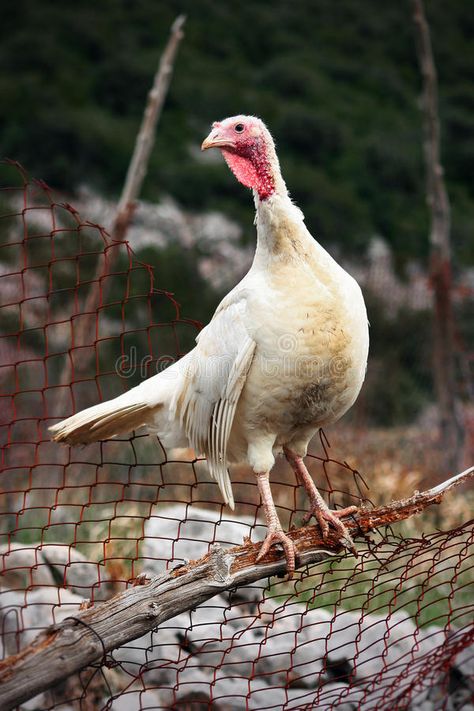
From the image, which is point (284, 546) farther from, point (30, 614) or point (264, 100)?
point (264, 100)

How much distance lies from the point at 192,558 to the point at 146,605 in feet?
7.75

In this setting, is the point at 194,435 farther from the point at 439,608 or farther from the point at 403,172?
the point at 403,172

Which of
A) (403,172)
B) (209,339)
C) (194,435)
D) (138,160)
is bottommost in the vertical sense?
(403,172)

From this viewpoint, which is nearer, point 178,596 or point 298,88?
point 178,596

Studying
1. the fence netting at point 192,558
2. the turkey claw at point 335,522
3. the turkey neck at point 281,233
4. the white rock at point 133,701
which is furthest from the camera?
the white rock at point 133,701

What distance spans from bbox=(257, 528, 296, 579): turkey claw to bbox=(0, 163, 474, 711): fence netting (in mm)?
77

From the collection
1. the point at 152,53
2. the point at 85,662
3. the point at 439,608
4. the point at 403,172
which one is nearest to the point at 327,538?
the point at 85,662

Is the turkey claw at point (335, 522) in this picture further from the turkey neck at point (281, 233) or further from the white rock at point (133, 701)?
the white rock at point (133, 701)

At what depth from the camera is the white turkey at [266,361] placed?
3.10 meters

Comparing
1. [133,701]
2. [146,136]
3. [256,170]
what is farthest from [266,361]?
[146,136]

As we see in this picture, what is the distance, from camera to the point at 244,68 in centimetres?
2153

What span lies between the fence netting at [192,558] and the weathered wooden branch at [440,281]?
105 centimetres

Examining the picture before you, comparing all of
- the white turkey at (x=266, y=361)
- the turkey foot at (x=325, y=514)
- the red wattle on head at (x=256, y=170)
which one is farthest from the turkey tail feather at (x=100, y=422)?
the red wattle on head at (x=256, y=170)

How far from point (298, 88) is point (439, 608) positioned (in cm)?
1790
